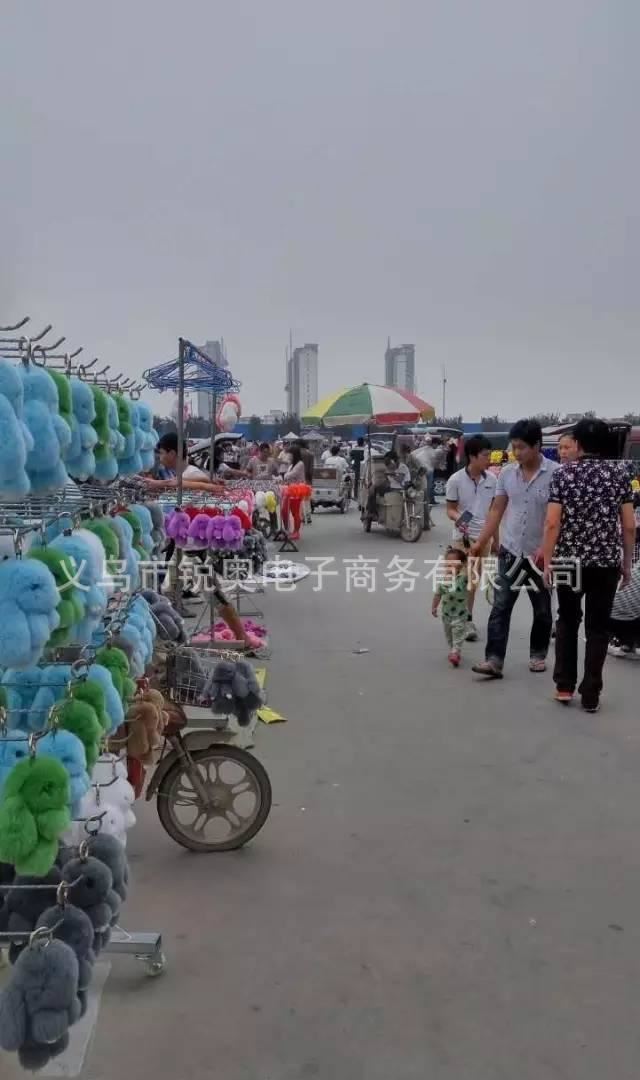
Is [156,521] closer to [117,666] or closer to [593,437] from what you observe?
[117,666]

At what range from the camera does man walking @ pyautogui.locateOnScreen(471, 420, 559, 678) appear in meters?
5.35

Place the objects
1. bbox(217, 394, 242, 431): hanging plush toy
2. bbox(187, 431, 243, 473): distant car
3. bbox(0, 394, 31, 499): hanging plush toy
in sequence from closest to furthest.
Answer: bbox(0, 394, 31, 499): hanging plush toy < bbox(217, 394, 242, 431): hanging plush toy < bbox(187, 431, 243, 473): distant car

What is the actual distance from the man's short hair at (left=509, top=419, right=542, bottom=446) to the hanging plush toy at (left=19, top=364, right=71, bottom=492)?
152 inches

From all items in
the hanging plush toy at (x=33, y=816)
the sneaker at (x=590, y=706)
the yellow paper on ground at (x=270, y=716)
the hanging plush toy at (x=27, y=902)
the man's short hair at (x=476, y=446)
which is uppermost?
the man's short hair at (x=476, y=446)

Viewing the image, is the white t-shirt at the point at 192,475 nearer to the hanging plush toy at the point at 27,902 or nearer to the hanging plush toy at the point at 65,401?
the hanging plush toy at the point at 65,401

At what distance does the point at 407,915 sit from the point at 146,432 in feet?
6.36

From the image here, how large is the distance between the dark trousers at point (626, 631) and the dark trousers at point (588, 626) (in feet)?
4.52

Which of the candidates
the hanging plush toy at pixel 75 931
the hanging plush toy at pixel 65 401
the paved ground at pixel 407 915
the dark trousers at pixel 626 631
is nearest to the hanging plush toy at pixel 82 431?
the hanging plush toy at pixel 65 401

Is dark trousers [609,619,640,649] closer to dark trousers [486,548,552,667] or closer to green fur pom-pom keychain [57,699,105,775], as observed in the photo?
dark trousers [486,548,552,667]

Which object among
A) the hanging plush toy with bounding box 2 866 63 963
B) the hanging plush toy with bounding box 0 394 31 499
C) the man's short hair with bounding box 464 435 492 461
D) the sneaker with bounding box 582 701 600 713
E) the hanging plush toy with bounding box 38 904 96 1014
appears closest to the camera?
the hanging plush toy with bounding box 0 394 31 499

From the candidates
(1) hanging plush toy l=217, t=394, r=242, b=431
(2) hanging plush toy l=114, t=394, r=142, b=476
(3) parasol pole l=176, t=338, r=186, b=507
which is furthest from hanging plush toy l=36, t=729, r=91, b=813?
(1) hanging plush toy l=217, t=394, r=242, b=431

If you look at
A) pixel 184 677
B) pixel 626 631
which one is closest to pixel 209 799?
pixel 184 677

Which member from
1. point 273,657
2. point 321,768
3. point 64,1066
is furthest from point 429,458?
point 64,1066

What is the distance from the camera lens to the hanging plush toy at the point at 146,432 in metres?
2.85
